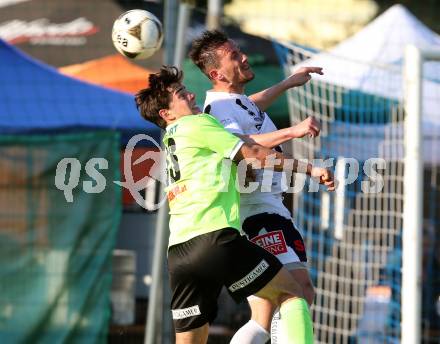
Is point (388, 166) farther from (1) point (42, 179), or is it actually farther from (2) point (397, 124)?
(1) point (42, 179)

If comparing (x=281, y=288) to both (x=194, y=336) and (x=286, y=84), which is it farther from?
(x=286, y=84)

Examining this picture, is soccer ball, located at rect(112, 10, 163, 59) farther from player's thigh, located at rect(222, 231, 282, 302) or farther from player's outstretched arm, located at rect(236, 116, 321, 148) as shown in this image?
player's thigh, located at rect(222, 231, 282, 302)

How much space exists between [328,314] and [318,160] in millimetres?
1433

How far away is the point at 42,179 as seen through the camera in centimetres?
877

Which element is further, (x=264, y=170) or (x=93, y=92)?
(x=93, y=92)

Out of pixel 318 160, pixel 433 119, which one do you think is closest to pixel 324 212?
pixel 318 160

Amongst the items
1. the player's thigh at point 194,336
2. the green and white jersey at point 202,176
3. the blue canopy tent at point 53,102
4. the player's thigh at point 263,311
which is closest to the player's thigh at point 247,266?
the green and white jersey at point 202,176

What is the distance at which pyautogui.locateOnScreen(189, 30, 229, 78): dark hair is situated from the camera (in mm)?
6215

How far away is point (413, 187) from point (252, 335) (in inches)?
66.5

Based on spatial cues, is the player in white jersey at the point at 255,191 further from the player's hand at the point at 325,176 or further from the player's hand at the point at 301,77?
the player's hand at the point at 325,176

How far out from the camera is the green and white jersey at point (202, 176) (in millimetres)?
5543

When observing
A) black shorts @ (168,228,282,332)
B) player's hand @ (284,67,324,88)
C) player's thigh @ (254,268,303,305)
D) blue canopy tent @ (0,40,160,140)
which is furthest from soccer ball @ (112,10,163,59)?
blue canopy tent @ (0,40,160,140)

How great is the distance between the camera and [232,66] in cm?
618

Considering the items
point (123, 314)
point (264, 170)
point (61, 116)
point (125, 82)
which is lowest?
point (123, 314)
